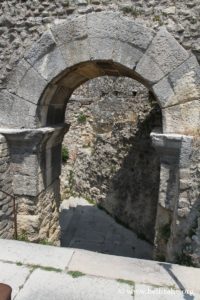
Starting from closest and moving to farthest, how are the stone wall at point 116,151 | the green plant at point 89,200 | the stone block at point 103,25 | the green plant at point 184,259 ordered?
the green plant at point 184,259 < the stone block at point 103,25 < the stone wall at point 116,151 < the green plant at point 89,200

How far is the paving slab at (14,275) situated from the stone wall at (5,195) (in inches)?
62.2

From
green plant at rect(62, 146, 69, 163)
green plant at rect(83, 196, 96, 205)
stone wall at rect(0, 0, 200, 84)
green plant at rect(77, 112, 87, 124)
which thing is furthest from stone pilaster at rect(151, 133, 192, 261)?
green plant at rect(77, 112, 87, 124)

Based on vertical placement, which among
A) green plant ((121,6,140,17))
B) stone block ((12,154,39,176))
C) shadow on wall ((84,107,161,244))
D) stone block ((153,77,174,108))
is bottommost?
shadow on wall ((84,107,161,244))

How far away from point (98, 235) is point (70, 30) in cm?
512

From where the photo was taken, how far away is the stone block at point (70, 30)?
3.92 meters

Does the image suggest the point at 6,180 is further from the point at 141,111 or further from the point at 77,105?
the point at 77,105

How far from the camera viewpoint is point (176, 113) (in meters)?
3.76

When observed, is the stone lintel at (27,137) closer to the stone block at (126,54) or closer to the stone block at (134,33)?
the stone block at (126,54)

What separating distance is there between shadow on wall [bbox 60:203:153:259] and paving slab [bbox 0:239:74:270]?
12.4ft

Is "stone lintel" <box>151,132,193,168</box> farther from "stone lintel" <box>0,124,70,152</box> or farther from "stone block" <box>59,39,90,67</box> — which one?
"stone lintel" <box>0,124,70,152</box>

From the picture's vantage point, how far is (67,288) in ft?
8.20

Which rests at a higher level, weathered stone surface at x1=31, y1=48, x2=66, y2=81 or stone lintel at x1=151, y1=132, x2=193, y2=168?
weathered stone surface at x1=31, y1=48, x2=66, y2=81

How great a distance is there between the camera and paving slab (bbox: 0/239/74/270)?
2.88 metres

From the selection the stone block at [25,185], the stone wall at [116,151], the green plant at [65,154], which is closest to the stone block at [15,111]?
the stone block at [25,185]
